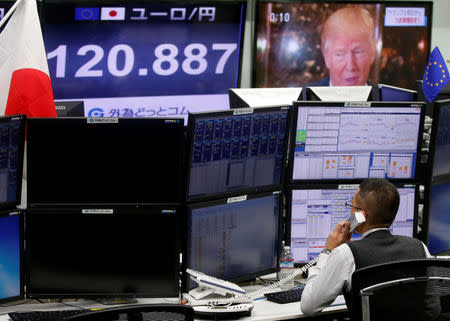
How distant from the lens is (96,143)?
270 centimetres

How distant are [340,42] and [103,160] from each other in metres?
4.13

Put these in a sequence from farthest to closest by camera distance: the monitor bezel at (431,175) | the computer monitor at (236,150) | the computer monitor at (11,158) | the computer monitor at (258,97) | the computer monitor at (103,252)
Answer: the computer monitor at (258,97) → the monitor bezel at (431,175) → the computer monitor at (236,150) → the computer monitor at (103,252) → the computer monitor at (11,158)

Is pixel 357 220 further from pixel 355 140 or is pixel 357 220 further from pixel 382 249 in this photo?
pixel 355 140

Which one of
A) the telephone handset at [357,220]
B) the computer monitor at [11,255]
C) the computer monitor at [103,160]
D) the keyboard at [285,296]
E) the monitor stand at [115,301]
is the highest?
the computer monitor at [103,160]

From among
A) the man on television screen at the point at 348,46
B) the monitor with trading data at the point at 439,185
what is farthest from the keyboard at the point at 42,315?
the man on television screen at the point at 348,46

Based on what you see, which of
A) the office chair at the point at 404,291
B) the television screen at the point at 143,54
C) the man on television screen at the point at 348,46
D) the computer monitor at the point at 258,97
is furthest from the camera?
the man on television screen at the point at 348,46

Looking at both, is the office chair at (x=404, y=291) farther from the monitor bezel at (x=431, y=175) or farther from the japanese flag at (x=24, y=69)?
the japanese flag at (x=24, y=69)

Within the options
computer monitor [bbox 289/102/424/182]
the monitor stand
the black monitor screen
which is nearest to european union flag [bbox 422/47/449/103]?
computer monitor [bbox 289/102/424/182]

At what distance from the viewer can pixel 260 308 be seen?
9.36ft

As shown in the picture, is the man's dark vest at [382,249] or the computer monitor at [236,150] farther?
the computer monitor at [236,150]

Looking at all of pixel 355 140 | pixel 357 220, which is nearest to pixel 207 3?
pixel 355 140

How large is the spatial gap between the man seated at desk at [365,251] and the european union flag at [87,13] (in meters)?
3.75

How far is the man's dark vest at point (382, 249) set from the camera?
2.58 metres

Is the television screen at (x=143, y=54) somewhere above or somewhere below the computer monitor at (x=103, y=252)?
above
